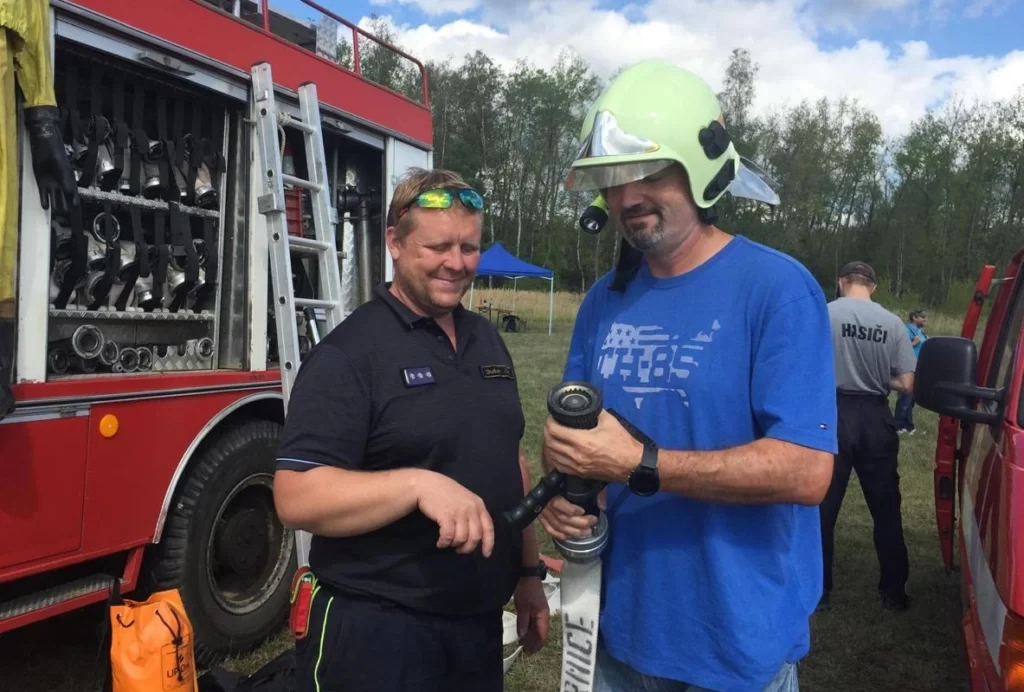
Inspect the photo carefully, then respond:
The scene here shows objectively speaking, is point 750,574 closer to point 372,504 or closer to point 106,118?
point 372,504

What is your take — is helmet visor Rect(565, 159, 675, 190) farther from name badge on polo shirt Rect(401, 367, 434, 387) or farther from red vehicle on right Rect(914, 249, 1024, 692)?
red vehicle on right Rect(914, 249, 1024, 692)

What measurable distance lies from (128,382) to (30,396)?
1.29ft

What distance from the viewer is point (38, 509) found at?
2.65 m

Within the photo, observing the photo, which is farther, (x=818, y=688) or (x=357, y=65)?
(x=357, y=65)

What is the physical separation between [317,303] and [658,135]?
2.55 meters

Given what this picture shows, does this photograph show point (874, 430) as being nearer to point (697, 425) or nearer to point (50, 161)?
point (697, 425)

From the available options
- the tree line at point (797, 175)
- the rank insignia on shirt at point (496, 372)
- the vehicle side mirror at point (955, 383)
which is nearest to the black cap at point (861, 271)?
the vehicle side mirror at point (955, 383)

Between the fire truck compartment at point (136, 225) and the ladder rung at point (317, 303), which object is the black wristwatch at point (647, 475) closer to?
the fire truck compartment at point (136, 225)

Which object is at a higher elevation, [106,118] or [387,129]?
[387,129]

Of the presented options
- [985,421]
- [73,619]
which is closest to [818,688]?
[985,421]

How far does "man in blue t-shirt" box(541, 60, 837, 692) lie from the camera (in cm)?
147

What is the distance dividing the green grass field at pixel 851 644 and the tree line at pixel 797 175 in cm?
3528

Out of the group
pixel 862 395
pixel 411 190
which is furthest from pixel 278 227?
pixel 862 395

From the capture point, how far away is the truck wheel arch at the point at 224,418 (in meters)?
3.18
